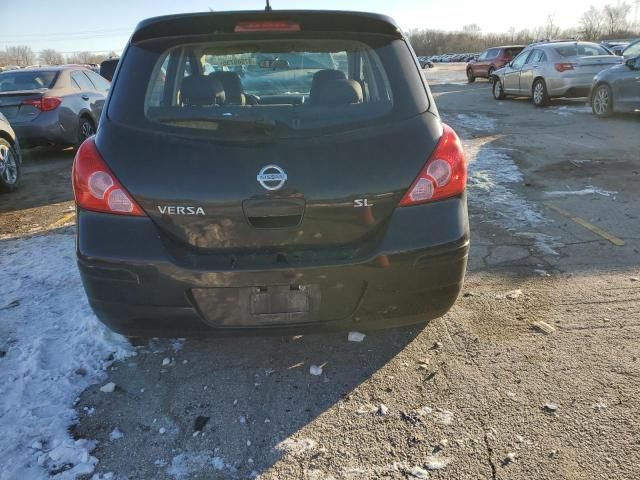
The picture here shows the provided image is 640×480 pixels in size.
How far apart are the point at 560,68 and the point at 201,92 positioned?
13527mm

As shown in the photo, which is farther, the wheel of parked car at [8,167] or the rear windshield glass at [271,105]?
the wheel of parked car at [8,167]

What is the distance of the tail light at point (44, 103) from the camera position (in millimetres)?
8461

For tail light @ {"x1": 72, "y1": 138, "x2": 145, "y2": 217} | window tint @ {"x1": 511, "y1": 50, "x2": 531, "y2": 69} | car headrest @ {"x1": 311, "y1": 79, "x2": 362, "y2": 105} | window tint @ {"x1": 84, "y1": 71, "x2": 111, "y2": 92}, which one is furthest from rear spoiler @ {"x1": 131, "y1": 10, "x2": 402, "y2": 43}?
window tint @ {"x1": 511, "y1": 50, "x2": 531, "y2": 69}

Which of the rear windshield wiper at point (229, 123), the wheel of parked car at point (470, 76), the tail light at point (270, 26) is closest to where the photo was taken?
the rear windshield wiper at point (229, 123)

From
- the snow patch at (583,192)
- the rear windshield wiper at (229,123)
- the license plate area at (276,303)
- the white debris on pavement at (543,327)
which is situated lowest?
the white debris on pavement at (543,327)

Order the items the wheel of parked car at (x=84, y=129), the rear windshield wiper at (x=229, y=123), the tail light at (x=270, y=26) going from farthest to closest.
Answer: the wheel of parked car at (x=84, y=129), the tail light at (x=270, y=26), the rear windshield wiper at (x=229, y=123)

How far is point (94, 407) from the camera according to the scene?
2457 millimetres

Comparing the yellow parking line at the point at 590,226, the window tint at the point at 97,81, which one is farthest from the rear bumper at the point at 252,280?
the window tint at the point at 97,81

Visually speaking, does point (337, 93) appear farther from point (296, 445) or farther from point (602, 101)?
point (602, 101)

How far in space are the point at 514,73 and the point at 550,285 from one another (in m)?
14.0

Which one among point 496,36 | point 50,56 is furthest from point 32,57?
point 496,36

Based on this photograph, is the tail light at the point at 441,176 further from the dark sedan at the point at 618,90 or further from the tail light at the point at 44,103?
the dark sedan at the point at 618,90

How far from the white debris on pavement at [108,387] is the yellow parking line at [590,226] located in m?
4.06

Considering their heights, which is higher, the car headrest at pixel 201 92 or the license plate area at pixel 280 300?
the car headrest at pixel 201 92
